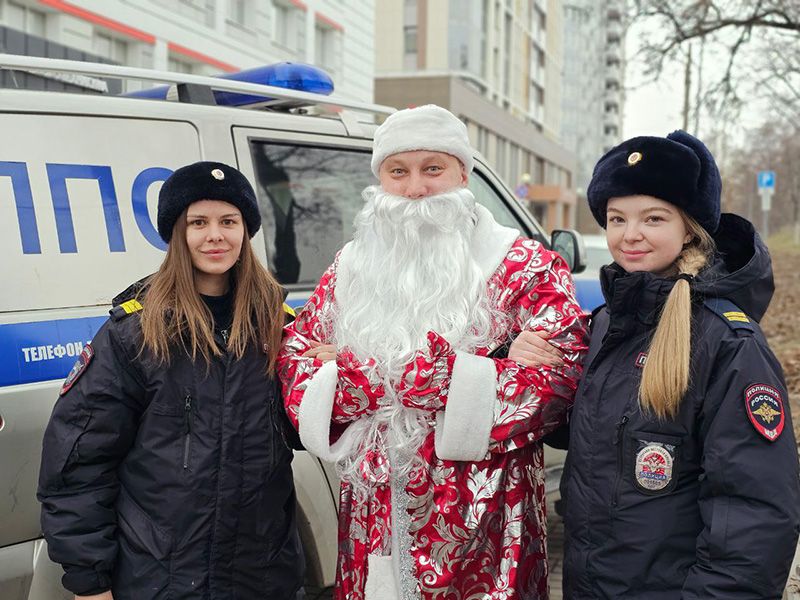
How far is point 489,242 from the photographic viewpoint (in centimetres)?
242

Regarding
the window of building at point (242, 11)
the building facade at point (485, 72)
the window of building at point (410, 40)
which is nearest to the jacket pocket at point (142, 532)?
the window of building at point (242, 11)

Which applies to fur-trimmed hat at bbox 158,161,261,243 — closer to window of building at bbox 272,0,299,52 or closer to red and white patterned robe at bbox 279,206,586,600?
red and white patterned robe at bbox 279,206,586,600

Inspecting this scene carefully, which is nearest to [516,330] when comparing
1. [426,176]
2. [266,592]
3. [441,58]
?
[426,176]

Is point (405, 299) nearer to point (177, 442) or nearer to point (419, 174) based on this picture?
point (419, 174)

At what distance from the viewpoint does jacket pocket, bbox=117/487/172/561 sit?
213 centimetres

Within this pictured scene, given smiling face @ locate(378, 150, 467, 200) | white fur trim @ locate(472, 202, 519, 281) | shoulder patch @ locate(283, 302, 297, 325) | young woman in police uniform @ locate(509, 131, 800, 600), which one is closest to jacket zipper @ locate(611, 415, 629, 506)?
young woman in police uniform @ locate(509, 131, 800, 600)

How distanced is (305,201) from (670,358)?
190 centimetres

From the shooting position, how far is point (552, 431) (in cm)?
229

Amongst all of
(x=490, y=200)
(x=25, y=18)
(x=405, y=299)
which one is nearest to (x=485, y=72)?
(x=25, y=18)

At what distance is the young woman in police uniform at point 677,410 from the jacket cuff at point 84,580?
118 centimetres

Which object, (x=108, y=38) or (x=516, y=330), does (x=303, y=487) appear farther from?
(x=108, y=38)

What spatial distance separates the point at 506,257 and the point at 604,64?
87557 mm

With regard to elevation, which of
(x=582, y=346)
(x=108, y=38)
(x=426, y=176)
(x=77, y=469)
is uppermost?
(x=108, y=38)

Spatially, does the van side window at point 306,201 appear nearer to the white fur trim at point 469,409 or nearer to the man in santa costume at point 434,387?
the man in santa costume at point 434,387
